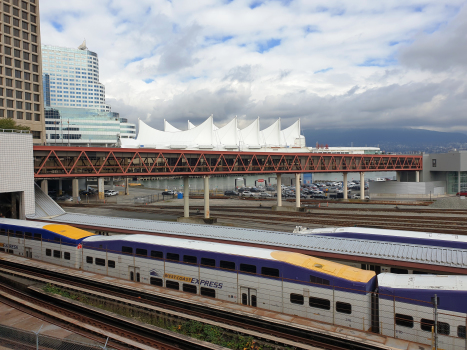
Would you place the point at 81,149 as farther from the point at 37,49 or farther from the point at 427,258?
the point at 37,49

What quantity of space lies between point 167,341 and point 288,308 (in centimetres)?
525

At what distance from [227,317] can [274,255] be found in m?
3.41

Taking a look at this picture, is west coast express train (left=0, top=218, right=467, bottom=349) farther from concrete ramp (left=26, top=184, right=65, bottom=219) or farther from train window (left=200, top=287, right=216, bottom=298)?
concrete ramp (left=26, top=184, right=65, bottom=219)

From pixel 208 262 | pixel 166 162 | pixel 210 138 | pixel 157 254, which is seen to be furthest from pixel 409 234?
pixel 210 138

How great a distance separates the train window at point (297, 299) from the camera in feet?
48.3

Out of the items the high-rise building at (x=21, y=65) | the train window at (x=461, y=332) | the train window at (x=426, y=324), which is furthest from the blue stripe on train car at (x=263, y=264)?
the high-rise building at (x=21, y=65)

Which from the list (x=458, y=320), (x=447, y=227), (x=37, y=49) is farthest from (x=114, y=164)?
(x=37, y=49)

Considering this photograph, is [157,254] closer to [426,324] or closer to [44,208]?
[426,324]

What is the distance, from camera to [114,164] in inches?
1519

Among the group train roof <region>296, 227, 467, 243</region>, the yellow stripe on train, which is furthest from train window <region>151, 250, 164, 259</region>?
train roof <region>296, 227, 467, 243</region>

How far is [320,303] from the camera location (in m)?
14.3

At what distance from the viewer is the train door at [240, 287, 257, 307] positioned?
52.6 ft

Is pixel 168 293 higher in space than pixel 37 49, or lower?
lower

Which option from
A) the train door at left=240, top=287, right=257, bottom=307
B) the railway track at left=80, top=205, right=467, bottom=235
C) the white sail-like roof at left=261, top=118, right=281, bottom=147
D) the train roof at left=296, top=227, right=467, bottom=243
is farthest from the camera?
the white sail-like roof at left=261, top=118, right=281, bottom=147
